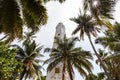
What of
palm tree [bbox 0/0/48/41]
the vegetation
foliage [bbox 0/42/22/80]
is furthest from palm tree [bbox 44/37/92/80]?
palm tree [bbox 0/0/48/41]

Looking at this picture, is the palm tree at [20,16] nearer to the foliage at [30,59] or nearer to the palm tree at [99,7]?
the palm tree at [99,7]

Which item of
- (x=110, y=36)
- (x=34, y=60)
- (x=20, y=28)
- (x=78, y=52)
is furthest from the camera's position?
(x=34, y=60)

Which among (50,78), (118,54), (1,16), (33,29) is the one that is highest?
(1,16)

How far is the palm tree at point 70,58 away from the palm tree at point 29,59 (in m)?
1.92

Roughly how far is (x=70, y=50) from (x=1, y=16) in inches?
1013

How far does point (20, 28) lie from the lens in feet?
42.6

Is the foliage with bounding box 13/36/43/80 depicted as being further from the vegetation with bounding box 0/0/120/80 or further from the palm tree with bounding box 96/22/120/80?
the palm tree with bounding box 96/22/120/80

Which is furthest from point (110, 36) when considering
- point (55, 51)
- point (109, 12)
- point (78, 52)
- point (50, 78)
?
point (50, 78)

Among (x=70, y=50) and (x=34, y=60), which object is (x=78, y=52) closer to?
(x=70, y=50)

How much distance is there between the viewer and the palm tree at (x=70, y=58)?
1442 inches

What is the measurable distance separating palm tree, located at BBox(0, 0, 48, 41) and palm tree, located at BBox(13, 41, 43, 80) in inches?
986

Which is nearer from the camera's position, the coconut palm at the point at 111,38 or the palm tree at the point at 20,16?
the palm tree at the point at 20,16

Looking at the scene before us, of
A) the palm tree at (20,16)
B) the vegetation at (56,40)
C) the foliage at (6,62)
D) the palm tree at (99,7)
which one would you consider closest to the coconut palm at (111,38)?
the vegetation at (56,40)

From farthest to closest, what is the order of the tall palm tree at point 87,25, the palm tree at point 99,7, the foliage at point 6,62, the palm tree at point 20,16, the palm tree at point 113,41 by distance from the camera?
1. the tall palm tree at point 87,25
2. the palm tree at point 113,41
3. the foliage at point 6,62
4. the palm tree at point 99,7
5. the palm tree at point 20,16
